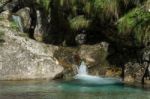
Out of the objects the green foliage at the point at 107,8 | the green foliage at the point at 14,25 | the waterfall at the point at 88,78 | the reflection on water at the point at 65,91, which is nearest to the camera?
the reflection on water at the point at 65,91

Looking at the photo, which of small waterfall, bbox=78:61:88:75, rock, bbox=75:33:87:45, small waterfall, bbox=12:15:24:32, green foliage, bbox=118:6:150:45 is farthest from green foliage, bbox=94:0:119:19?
small waterfall, bbox=12:15:24:32

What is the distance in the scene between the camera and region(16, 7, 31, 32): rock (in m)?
27.2

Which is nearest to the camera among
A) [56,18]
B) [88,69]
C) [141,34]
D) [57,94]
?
[57,94]

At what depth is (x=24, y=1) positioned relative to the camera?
27.9 m

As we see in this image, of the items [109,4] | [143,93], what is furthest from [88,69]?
[143,93]

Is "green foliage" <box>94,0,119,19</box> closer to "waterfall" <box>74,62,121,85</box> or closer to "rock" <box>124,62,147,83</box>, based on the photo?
"rock" <box>124,62,147,83</box>

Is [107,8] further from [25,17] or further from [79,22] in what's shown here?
[25,17]

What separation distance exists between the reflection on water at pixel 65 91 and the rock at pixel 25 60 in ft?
3.65

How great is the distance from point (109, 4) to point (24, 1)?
8.28 meters

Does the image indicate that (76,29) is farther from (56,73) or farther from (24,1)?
(24,1)

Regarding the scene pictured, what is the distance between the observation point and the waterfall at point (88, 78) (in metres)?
21.7

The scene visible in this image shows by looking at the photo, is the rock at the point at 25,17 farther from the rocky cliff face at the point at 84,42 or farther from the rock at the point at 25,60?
the rock at the point at 25,60

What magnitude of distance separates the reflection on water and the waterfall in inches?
36.2

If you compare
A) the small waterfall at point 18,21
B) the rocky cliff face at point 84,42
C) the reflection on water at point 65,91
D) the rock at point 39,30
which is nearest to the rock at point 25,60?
the rocky cliff face at point 84,42
